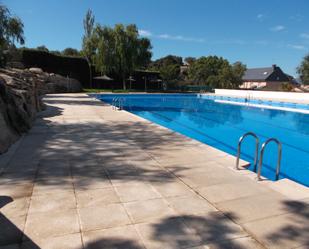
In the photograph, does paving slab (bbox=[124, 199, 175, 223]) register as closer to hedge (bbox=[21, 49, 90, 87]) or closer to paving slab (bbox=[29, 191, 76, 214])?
paving slab (bbox=[29, 191, 76, 214])

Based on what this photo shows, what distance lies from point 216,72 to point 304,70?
36.3 ft

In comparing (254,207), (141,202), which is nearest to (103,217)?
(141,202)

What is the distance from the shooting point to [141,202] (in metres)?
3.47

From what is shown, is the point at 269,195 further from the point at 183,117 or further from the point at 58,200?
the point at 183,117

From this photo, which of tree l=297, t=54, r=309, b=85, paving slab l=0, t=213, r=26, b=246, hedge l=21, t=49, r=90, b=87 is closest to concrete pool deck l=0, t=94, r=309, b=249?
paving slab l=0, t=213, r=26, b=246

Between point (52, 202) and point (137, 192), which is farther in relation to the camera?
point (137, 192)

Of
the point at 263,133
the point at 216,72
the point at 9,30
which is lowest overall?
the point at 263,133

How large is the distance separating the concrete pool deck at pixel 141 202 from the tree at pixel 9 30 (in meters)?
11.5

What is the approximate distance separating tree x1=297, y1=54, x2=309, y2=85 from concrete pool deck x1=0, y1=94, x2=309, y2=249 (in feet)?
118

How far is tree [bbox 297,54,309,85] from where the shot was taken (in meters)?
35.8

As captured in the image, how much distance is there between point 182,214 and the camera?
318 cm

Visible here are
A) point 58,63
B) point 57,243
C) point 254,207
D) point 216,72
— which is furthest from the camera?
point 216,72

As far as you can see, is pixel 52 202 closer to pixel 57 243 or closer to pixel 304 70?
pixel 57 243

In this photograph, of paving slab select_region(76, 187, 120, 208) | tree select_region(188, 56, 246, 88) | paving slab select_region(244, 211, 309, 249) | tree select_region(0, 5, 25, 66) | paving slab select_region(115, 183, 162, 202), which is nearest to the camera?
paving slab select_region(244, 211, 309, 249)
